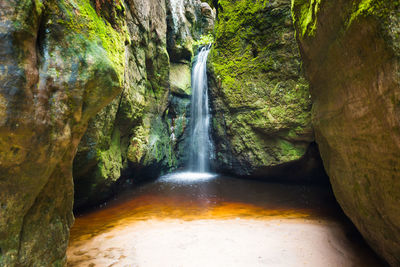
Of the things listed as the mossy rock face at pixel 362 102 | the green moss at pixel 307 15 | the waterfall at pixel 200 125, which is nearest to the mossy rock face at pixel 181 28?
the waterfall at pixel 200 125

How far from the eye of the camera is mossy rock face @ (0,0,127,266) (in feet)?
4.88

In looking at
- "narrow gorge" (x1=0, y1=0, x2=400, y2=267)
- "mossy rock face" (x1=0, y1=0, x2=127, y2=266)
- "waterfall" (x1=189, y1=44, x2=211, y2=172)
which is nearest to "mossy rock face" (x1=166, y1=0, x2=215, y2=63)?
"waterfall" (x1=189, y1=44, x2=211, y2=172)

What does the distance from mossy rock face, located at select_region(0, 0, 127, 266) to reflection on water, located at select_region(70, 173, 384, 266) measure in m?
1.72

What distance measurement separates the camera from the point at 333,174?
3.50 m

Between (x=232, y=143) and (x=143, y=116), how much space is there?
371cm

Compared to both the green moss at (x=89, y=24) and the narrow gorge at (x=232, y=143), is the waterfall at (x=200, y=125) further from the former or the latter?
the green moss at (x=89, y=24)

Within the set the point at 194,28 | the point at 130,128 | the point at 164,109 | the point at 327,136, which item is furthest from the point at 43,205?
the point at 194,28

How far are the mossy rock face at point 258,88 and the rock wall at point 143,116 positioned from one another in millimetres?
2681

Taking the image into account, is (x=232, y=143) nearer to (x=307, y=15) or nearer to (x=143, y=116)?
(x=143, y=116)

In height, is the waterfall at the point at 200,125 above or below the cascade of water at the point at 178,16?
below

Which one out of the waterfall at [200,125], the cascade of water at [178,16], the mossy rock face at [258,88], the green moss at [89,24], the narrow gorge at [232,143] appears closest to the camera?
the narrow gorge at [232,143]

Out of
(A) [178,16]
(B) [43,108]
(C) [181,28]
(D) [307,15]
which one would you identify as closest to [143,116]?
(D) [307,15]

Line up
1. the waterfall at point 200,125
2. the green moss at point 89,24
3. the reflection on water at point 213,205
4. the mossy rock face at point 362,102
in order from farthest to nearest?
the waterfall at point 200,125, the reflection on water at point 213,205, the green moss at point 89,24, the mossy rock face at point 362,102

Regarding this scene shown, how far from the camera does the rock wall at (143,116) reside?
4914 mm
